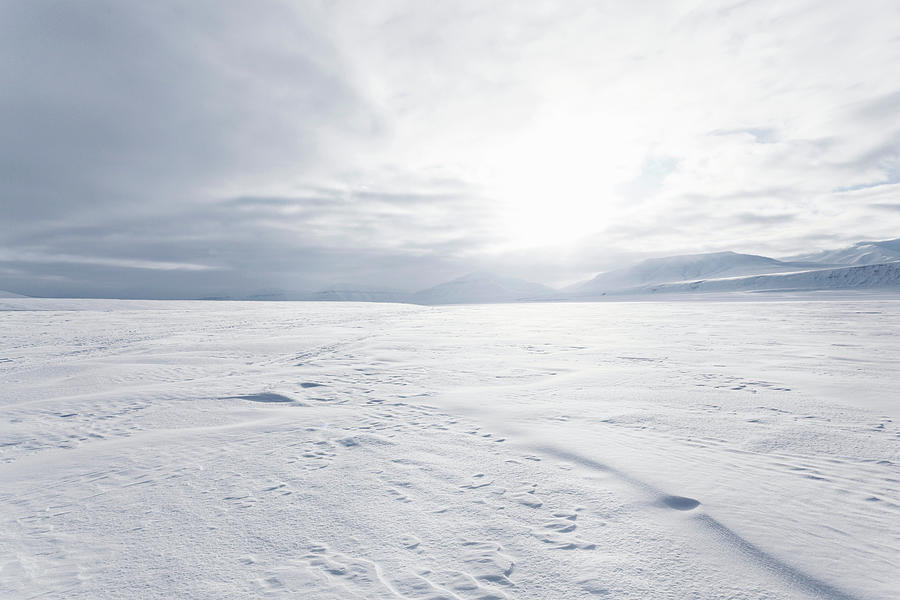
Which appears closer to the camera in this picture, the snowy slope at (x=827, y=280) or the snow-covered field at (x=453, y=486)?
the snow-covered field at (x=453, y=486)

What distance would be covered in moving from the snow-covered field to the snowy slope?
3904 inches

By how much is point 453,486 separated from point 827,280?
401ft

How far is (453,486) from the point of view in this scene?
3.17m

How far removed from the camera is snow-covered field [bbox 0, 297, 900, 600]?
2168mm

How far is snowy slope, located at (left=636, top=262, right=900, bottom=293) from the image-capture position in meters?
83.0

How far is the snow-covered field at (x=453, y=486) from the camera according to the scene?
7.11 ft

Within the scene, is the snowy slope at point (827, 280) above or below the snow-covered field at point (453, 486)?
above

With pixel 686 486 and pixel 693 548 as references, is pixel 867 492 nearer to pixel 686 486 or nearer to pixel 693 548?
pixel 686 486

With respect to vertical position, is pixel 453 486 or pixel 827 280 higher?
pixel 827 280

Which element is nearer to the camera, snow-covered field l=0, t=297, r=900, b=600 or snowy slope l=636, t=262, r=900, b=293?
snow-covered field l=0, t=297, r=900, b=600

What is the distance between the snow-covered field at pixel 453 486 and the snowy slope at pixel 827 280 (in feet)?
325

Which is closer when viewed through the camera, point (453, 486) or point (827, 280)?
point (453, 486)

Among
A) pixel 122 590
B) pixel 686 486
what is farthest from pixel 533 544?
pixel 122 590

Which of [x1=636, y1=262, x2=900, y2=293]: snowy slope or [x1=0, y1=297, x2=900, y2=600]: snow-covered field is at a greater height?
[x1=636, y1=262, x2=900, y2=293]: snowy slope
